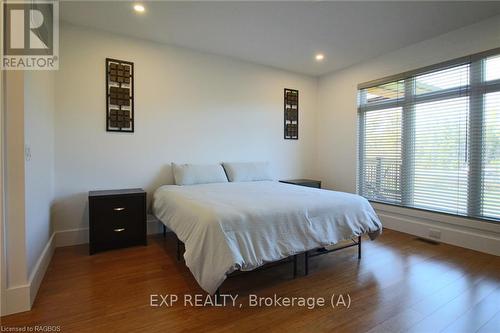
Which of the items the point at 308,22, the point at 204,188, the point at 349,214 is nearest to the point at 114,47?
the point at 204,188

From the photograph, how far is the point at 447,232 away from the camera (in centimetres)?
315

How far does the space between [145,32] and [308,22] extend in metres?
Answer: 1.99

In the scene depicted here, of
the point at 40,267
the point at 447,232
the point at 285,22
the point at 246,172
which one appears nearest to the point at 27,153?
the point at 40,267

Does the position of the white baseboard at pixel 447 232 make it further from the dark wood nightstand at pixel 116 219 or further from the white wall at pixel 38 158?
the white wall at pixel 38 158

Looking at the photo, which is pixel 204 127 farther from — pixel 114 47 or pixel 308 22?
pixel 308 22

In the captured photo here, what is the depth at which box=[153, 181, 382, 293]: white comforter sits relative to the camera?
1759 millimetres

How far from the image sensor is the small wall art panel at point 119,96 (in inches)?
124

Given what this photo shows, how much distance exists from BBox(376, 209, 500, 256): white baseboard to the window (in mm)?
186

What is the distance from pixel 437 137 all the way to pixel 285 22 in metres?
2.40

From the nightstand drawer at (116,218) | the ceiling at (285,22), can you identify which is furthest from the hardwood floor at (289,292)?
the ceiling at (285,22)

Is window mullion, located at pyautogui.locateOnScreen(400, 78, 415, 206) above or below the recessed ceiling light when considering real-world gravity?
below
